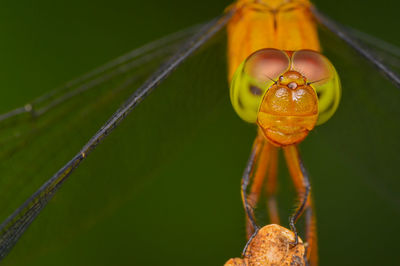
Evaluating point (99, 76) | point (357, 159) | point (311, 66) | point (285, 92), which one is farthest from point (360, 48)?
point (99, 76)

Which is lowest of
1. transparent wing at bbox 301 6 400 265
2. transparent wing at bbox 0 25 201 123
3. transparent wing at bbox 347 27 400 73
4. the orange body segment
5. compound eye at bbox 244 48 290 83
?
transparent wing at bbox 301 6 400 265

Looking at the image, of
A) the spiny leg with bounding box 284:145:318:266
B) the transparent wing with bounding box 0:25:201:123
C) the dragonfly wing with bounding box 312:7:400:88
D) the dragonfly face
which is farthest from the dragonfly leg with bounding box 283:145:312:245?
the transparent wing with bounding box 0:25:201:123

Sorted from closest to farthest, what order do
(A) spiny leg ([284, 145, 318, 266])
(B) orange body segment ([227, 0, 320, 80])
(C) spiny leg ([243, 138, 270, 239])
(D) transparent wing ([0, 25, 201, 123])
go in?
(A) spiny leg ([284, 145, 318, 266])
(C) spiny leg ([243, 138, 270, 239])
(B) orange body segment ([227, 0, 320, 80])
(D) transparent wing ([0, 25, 201, 123])

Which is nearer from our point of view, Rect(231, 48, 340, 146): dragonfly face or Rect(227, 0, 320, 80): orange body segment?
Rect(231, 48, 340, 146): dragonfly face

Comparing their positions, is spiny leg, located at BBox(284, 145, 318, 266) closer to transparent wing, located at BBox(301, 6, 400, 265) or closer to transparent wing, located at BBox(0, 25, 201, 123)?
transparent wing, located at BBox(301, 6, 400, 265)

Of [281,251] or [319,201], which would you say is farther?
[319,201]

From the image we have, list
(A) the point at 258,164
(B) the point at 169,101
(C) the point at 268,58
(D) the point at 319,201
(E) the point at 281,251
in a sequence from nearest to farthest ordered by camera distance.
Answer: (E) the point at 281,251 → (C) the point at 268,58 → (A) the point at 258,164 → (B) the point at 169,101 → (D) the point at 319,201

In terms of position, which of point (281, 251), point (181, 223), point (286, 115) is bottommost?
point (181, 223)

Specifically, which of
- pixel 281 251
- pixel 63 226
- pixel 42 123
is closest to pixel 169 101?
pixel 42 123

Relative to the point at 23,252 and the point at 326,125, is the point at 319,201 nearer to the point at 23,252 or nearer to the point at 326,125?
the point at 326,125
